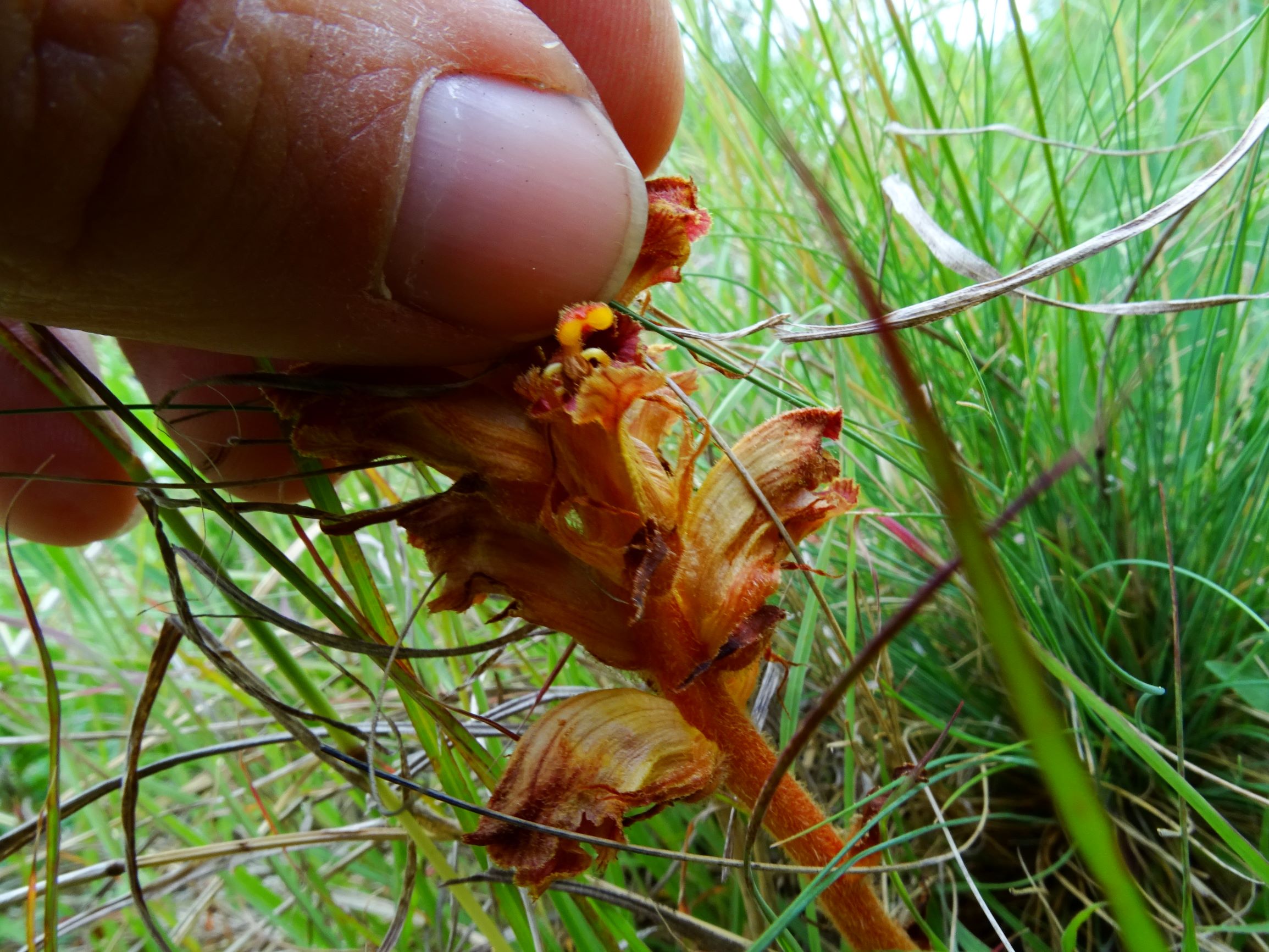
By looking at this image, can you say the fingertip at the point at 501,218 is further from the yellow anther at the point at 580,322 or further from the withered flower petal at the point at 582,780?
the withered flower petal at the point at 582,780

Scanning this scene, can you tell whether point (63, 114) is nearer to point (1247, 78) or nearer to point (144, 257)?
point (144, 257)

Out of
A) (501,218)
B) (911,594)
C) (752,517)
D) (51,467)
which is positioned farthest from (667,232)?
(51,467)

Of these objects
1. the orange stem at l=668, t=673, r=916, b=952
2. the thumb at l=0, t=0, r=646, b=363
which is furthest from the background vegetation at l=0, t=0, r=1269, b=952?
the thumb at l=0, t=0, r=646, b=363

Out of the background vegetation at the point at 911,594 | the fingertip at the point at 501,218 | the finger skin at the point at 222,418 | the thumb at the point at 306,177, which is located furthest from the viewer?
the finger skin at the point at 222,418

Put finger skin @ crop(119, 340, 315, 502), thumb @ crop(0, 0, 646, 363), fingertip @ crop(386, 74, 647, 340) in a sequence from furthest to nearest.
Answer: finger skin @ crop(119, 340, 315, 502), fingertip @ crop(386, 74, 647, 340), thumb @ crop(0, 0, 646, 363)

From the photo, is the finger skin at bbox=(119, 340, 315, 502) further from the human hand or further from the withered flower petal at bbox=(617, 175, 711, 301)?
the withered flower petal at bbox=(617, 175, 711, 301)

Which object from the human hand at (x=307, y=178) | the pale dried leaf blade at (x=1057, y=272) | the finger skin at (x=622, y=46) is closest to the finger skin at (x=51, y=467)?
the human hand at (x=307, y=178)
